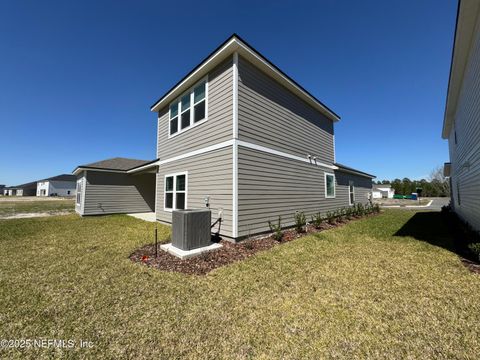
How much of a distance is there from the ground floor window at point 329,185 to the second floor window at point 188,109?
293 inches

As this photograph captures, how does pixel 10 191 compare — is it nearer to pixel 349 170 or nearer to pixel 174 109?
pixel 174 109

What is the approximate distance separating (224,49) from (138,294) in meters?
6.63

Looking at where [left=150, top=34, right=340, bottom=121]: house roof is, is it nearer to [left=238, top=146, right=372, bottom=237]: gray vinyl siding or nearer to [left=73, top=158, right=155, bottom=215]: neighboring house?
[left=238, top=146, right=372, bottom=237]: gray vinyl siding

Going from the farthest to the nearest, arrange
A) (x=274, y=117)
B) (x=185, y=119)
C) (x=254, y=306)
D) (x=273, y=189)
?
(x=185, y=119) → (x=274, y=117) → (x=273, y=189) → (x=254, y=306)

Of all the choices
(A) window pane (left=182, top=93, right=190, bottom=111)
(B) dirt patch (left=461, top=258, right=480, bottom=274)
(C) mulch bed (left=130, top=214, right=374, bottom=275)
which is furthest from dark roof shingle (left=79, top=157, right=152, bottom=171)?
(B) dirt patch (left=461, top=258, right=480, bottom=274)

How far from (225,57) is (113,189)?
39.5ft

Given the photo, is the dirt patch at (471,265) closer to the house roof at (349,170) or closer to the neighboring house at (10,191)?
the house roof at (349,170)

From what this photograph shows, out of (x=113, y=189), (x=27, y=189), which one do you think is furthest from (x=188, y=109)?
(x=27, y=189)

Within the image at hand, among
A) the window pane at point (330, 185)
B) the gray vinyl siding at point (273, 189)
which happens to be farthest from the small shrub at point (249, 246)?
the window pane at point (330, 185)

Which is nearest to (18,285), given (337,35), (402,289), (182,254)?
(182,254)

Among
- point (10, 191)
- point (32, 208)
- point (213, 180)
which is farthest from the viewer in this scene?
point (10, 191)

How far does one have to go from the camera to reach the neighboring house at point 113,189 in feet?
43.0

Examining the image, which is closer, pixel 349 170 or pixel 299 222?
pixel 299 222

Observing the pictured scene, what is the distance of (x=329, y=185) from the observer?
11.6 meters
